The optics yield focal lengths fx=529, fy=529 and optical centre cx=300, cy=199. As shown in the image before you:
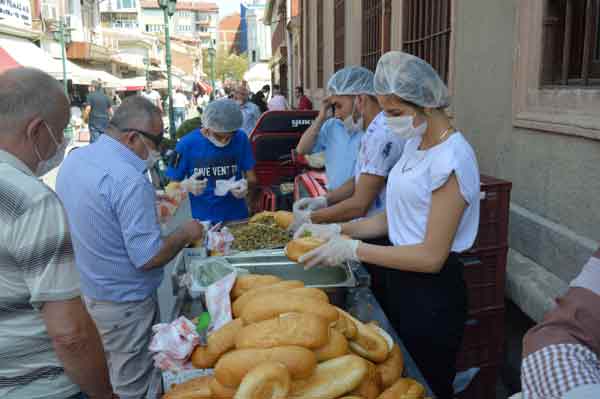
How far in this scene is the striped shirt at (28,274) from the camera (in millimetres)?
1596

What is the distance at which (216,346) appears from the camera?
1737 mm

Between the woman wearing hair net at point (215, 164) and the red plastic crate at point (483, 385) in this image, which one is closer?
the red plastic crate at point (483, 385)

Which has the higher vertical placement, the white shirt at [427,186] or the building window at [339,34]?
the building window at [339,34]

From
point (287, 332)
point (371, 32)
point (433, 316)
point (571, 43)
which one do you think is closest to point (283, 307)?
point (287, 332)

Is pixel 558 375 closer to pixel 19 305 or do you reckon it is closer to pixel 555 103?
pixel 19 305

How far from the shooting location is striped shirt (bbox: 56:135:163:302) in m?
2.66

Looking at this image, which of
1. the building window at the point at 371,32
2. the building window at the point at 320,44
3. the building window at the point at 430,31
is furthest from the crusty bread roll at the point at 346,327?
the building window at the point at 320,44

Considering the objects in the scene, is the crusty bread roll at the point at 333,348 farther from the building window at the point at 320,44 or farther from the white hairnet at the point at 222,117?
the building window at the point at 320,44

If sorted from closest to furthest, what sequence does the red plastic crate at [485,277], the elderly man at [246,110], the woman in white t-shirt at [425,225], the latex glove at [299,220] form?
1. the woman in white t-shirt at [425,225]
2. the red plastic crate at [485,277]
3. the latex glove at [299,220]
4. the elderly man at [246,110]

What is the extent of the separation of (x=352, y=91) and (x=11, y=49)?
22.5 metres

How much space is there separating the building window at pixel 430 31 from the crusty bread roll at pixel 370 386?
443 centimetres

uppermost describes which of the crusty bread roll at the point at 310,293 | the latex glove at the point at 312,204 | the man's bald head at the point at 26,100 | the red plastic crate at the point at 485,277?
the man's bald head at the point at 26,100

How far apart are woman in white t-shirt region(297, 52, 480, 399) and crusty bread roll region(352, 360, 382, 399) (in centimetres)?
66

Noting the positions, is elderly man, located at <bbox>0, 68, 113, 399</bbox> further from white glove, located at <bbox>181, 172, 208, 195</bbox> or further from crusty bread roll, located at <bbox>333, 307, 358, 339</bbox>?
white glove, located at <bbox>181, 172, 208, 195</bbox>
